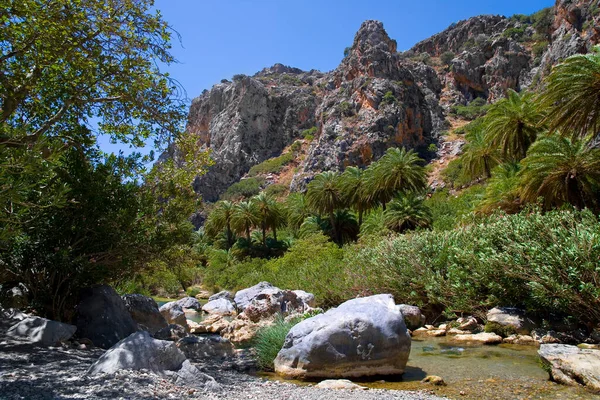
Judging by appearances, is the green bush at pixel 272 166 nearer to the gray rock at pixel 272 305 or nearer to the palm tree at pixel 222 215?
the palm tree at pixel 222 215

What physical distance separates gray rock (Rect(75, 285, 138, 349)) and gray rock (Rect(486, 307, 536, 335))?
10170 millimetres

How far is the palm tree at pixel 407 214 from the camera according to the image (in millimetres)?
30141

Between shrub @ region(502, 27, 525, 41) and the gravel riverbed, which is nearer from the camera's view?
the gravel riverbed

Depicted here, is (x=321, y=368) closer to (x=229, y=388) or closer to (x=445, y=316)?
(x=229, y=388)

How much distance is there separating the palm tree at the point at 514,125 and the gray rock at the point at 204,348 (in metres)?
20.1

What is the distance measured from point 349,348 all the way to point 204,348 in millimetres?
3951

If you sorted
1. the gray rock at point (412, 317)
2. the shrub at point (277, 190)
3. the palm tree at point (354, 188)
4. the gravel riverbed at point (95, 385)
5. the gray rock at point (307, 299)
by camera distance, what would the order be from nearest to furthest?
1. the gravel riverbed at point (95, 385)
2. the gray rock at point (412, 317)
3. the gray rock at point (307, 299)
4. the palm tree at point (354, 188)
5. the shrub at point (277, 190)

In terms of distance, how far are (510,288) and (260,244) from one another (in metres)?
37.3

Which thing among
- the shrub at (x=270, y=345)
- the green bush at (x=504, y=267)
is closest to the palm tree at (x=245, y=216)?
the green bush at (x=504, y=267)

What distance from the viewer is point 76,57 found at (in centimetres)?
763

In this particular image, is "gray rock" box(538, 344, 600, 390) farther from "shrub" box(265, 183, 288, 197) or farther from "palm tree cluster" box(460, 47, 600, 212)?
"shrub" box(265, 183, 288, 197)

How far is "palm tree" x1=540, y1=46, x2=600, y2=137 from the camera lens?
47.2ft

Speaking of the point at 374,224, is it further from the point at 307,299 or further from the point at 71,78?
the point at 71,78

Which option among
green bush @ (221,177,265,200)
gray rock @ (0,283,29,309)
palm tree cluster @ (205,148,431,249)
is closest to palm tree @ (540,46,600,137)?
palm tree cluster @ (205,148,431,249)
